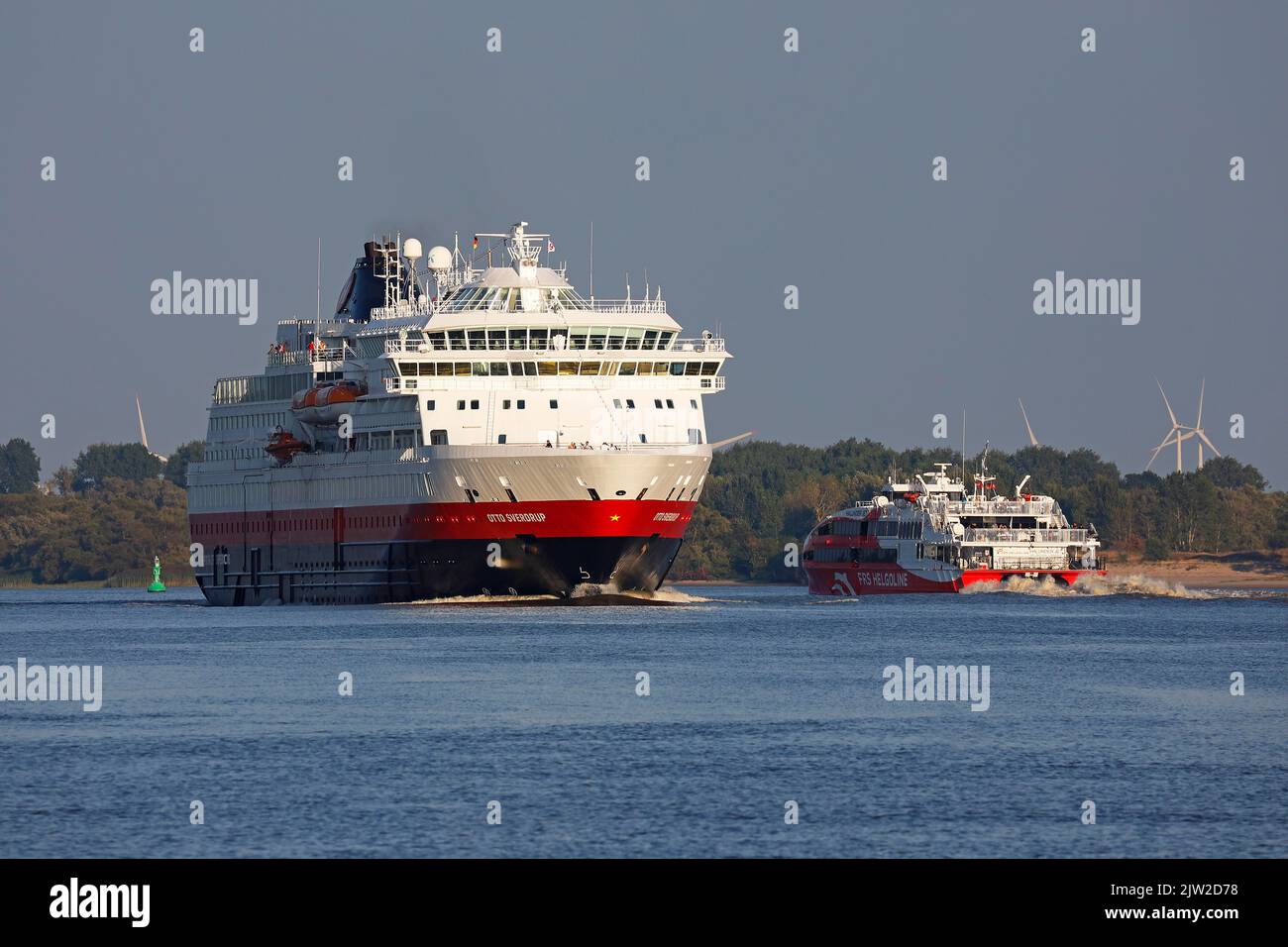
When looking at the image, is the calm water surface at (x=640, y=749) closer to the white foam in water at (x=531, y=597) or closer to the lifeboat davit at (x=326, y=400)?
the white foam in water at (x=531, y=597)

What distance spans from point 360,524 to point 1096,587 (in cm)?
5712

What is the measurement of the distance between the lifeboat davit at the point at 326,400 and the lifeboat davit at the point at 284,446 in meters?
1.97

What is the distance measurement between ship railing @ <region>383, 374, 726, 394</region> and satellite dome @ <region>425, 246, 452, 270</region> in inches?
548

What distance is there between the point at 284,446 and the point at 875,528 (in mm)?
50151

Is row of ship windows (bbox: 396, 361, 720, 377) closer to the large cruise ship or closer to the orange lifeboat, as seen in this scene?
the large cruise ship

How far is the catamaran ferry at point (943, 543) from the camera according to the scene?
146 m

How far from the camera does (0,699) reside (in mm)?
63375

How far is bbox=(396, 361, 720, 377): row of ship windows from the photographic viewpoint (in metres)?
103

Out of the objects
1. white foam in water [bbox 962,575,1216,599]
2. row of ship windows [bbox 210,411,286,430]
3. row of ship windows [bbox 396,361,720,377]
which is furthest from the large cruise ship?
white foam in water [bbox 962,575,1216,599]

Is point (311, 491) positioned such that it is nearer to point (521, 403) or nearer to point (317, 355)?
point (317, 355)

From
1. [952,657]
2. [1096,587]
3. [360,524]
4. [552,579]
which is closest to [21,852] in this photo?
[952,657]

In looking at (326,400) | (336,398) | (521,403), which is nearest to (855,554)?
(326,400)
